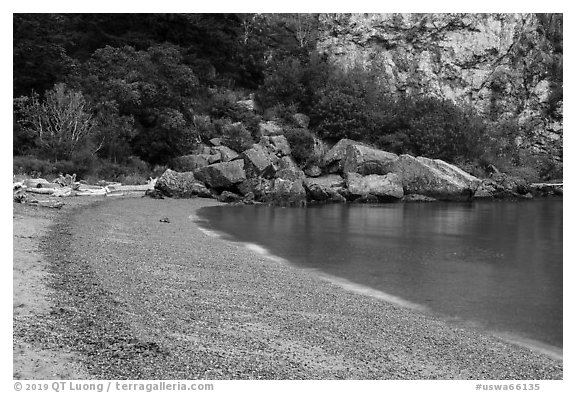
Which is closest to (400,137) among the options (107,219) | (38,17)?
(38,17)

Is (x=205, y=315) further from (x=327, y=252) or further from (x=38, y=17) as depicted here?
(x=38, y=17)

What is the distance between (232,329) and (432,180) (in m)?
32.2

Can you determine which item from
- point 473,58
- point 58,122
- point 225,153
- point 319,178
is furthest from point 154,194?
point 473,58

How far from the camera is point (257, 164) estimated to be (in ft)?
124

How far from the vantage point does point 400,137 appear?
4747cm

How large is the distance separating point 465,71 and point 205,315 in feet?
182

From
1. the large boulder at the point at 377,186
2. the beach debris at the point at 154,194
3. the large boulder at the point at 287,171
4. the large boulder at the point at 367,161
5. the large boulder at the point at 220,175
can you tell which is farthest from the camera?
the large boulder at the point at 367,161

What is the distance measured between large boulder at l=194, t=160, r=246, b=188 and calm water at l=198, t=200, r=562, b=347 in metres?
5.17

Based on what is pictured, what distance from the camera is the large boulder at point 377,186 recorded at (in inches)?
1468

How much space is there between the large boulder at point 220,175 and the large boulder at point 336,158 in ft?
28.4

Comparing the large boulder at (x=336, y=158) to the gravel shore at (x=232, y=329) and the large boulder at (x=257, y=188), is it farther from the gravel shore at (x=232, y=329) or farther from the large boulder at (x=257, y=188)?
the gravel shore at (x=232, y=329)

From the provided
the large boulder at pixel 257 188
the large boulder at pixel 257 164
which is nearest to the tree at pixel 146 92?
the large boulder at pixel 257 164

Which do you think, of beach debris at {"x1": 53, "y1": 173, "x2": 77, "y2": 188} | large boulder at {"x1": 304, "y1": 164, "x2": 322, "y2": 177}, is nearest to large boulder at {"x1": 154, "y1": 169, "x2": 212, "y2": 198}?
beach debris at {"x1": 53, "y1": 173, "x2": 77, "y2": 188}

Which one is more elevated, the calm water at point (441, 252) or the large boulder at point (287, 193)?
the large boulder at point (287, 193)
